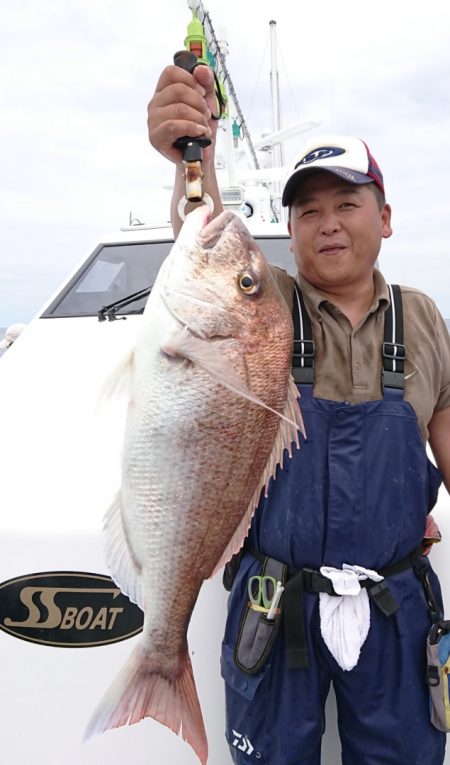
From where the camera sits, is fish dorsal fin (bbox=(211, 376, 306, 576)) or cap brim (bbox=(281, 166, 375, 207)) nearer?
fish dorsal fin (bbox=(211, 376, 306, 576))

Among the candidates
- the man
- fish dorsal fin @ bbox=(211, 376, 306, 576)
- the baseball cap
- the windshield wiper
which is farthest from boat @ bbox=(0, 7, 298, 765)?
the windshield wiper

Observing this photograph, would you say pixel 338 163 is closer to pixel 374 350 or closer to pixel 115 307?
pixel 374 350

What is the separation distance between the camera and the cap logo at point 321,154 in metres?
1.81

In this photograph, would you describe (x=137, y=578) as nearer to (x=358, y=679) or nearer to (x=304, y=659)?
(x=304, y=659)

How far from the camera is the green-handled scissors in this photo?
64.9 inches

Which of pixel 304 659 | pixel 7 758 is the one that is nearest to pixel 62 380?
pixel 7 758

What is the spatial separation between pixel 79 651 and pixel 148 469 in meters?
0.84

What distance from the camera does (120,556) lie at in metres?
1.48

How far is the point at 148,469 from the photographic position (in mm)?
1435

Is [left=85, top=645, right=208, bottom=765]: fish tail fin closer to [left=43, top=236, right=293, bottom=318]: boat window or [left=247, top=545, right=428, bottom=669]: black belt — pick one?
[left=247, top=545, right=428, bottom=669]: black belt

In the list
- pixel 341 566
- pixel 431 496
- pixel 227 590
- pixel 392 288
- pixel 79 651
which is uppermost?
pixel 392 288

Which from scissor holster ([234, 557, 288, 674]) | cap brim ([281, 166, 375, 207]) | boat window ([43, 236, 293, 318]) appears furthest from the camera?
boat window ([43, 236, 293, 318])

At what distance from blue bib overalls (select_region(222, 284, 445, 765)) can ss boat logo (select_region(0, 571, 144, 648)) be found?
1.31 ft

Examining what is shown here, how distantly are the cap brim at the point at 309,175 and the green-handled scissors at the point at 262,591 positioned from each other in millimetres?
1267
